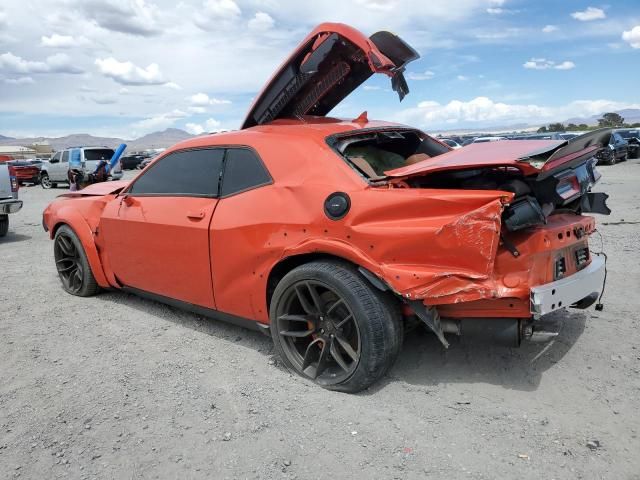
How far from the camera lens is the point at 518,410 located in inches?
111

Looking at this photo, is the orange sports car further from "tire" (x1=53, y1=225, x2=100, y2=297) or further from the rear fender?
"tire" (x1=53, y1=225, x2=100, y2=297)

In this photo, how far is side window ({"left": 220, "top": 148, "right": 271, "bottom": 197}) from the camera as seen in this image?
345 cm

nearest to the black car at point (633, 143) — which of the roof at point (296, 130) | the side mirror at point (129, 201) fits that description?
the roof at point (296, 130)

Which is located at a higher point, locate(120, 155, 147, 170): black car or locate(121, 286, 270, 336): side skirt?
locate(120, 155, 147, 170): black car

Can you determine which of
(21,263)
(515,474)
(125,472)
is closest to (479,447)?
(515,474)

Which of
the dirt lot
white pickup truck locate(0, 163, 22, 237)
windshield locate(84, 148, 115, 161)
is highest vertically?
windshield locate(84, 148, 115, 161)

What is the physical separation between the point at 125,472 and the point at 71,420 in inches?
26.3

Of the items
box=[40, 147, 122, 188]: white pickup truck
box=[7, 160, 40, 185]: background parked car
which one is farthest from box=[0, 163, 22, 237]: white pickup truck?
box=[7, 160, 40, 185]: background parked car

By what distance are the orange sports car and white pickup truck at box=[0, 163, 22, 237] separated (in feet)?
18.7

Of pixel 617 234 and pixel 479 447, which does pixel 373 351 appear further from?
pixel 617 234

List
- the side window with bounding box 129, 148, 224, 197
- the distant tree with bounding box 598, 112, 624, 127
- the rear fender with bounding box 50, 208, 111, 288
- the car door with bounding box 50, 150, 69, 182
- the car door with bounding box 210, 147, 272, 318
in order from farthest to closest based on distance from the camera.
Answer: the distant tree with bounding box 598, 112, 624, 127, the car door with bounding box 50, 150, 69, 182, the rear fender with bounding box 50, 208, 111, 288, the side window with bounding box 129, 148, 224, 197, the car door with bounding box 210, 147, 272, 318

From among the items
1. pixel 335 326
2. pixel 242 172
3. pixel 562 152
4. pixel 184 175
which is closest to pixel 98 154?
pixel 184 175

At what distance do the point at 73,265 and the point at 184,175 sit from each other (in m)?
2.04

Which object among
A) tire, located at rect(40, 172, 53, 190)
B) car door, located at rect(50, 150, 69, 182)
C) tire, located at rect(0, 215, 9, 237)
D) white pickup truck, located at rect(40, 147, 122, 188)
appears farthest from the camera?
tire, located at rect(40, 172, 53, 190)
